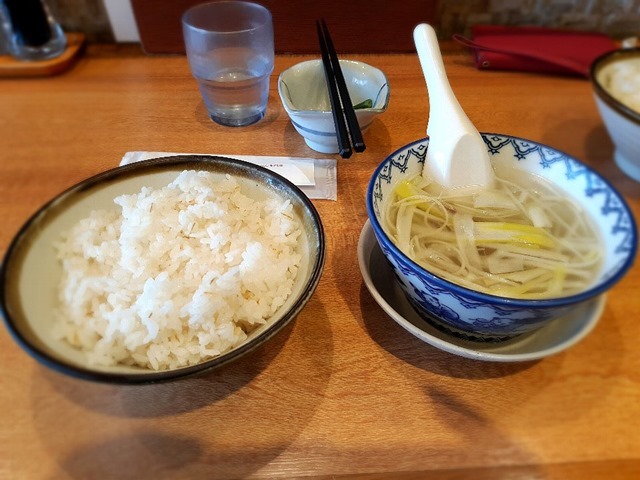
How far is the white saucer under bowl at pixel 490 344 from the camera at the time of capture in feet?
1.81

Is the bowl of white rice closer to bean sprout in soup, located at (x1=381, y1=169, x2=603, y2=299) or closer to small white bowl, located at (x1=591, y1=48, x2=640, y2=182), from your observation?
bean sprout in soup, located at (x1=381, y1=169, x2=603, y2=299)

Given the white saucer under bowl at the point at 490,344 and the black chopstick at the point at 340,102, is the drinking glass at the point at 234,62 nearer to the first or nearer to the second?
the black chopstick at the point at 340,102

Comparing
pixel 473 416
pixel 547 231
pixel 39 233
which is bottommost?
pixel 473 416

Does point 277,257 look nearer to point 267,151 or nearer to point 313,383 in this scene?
point 313,383

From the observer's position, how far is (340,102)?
0.88m

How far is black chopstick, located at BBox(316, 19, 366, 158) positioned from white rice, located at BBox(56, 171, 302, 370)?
0.17m

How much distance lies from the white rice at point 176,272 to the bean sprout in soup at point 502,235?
0.17 m

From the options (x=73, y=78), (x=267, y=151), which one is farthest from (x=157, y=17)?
(x=267, y=151)

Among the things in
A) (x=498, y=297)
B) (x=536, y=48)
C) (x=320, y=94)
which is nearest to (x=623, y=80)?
(x=536, y=48)

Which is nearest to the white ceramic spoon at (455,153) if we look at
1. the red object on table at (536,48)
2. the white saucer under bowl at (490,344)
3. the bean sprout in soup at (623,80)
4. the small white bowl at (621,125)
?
the white saucer under bowl at (490,344)

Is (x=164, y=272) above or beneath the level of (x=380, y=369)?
above

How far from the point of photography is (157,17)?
1245mm

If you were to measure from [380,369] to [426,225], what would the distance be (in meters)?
0.21

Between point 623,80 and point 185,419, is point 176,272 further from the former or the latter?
point 623,80
